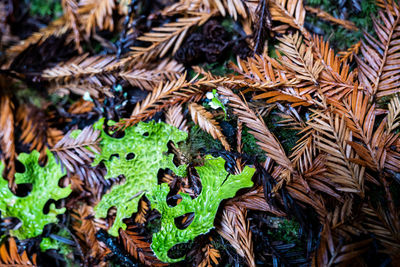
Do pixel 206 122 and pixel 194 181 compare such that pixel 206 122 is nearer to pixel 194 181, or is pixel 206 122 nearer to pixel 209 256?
pixel 194 181

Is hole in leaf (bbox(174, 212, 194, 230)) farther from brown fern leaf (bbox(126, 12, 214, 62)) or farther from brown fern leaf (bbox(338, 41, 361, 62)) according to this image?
brown fern leaf (bbox(338, 41, 361, 62))

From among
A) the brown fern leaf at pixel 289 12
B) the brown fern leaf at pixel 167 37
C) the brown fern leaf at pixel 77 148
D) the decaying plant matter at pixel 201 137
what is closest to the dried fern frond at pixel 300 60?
the decaying plant matter at pixel 201 137

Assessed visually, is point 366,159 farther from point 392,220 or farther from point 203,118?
point 203,118

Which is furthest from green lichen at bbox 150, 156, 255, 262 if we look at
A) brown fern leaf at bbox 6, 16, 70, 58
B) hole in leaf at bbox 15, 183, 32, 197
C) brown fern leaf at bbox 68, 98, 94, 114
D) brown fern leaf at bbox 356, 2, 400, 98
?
brown fern leaf at bbox 6, 16, 70, 58

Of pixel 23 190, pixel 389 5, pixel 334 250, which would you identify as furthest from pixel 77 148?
pixel 389 5

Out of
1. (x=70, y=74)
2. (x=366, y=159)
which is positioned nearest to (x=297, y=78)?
(x=366, y=159)

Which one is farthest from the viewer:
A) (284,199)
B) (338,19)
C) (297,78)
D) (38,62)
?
(38,62)
